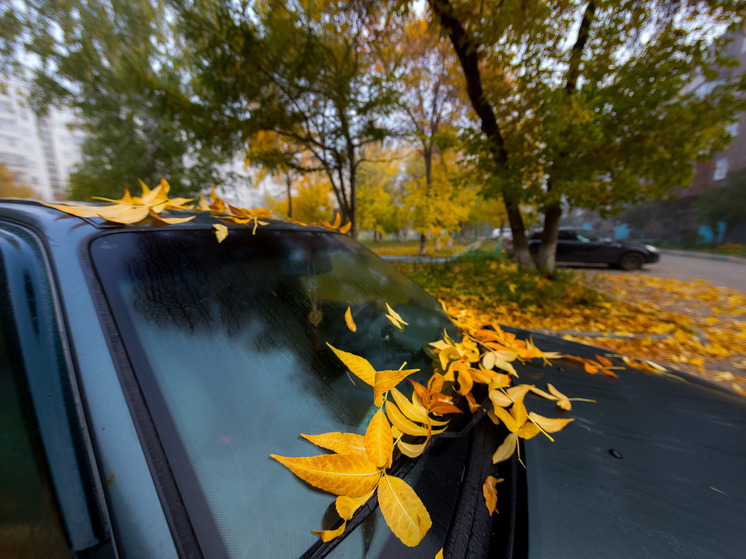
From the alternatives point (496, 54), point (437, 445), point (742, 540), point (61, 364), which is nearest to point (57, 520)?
point (61, 364)

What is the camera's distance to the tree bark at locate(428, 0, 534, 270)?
13.4 ft

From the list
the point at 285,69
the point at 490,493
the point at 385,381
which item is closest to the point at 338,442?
the point at 385,381

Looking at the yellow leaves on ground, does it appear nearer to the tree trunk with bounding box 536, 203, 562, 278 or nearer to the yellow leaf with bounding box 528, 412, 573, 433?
the yellow leaf with bounding box 528, 412, 573, 433

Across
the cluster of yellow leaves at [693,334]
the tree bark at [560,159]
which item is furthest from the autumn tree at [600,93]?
the cluster of yellow leaves at [693,334]

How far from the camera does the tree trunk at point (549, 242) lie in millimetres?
5641

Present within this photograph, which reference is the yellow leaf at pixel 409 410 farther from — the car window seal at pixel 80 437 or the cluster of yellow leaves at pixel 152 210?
the cluster of yellow leaves at pixel 152 210

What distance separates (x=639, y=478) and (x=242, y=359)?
1.19 metres

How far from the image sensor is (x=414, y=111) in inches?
486

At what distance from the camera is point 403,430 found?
2.45ft

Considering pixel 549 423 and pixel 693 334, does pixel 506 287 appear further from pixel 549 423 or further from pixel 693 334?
pixel 549 423

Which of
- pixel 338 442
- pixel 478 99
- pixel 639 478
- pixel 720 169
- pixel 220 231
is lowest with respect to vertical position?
pixel 639 478

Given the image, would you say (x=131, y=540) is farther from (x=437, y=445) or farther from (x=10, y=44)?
(x=10, y=44)

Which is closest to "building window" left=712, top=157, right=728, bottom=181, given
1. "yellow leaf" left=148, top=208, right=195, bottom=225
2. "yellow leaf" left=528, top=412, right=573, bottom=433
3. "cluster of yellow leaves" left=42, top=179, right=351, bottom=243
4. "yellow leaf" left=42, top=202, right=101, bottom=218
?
"yellow leaf" left=528, top=412, right=573, bottom=433

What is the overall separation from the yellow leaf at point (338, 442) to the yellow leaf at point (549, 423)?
63cm
